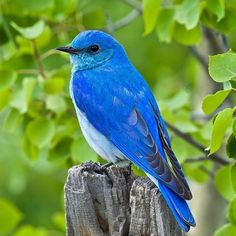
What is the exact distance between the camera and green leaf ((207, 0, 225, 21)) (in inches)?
239

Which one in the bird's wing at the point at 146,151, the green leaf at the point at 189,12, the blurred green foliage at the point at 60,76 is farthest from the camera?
the blurred green foliage at the point at 60,76

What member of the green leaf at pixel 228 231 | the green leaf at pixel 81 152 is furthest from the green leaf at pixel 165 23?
the green leaf at pixel 228 231

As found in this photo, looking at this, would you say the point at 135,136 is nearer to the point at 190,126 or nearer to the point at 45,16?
the point at 190,126

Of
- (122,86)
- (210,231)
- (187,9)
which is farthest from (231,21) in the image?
(210,231)

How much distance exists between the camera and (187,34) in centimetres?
673

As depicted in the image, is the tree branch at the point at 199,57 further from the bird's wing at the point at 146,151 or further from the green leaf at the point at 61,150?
the bird's wing at the point at 146,151

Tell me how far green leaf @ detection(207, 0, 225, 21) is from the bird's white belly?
3.34 ft

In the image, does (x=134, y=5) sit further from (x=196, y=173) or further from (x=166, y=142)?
(x=166, y=142)

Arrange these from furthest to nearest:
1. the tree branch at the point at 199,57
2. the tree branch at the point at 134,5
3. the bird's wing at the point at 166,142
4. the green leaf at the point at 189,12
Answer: the tree branch at the point at 199,57 < the tree branch at the point at 134,5 < the green leaf at the point at 189,12 < the bird's wing at the point at 166,142

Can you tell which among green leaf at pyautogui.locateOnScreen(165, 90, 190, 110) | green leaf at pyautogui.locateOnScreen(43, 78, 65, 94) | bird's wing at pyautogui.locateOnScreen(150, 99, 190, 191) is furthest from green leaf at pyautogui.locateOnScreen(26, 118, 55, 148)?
green leaf at pyautogui.locateOnScreen(165, 90, 190, 110)

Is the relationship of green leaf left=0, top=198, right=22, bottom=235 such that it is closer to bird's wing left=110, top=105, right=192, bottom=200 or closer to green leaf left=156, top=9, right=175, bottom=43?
bird's wing left=110, top=105, right=192, bottom=200

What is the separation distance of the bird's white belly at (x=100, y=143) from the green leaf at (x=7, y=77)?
578 mm

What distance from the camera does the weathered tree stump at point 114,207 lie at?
5016 millimetres

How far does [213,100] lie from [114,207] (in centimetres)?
75
